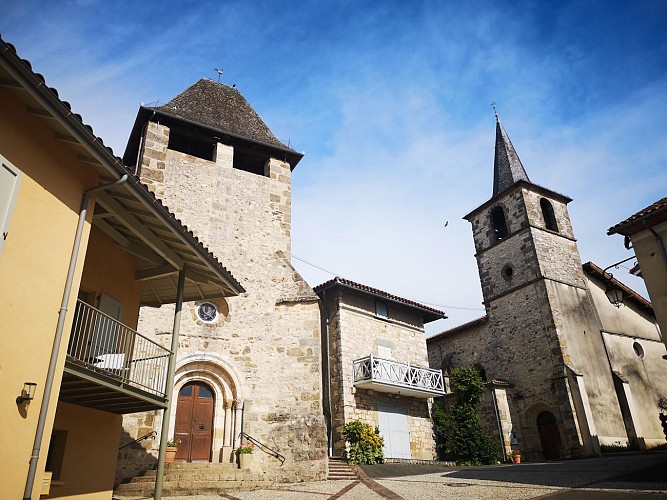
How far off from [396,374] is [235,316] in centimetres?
737

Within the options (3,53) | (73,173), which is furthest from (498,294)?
(3,53)

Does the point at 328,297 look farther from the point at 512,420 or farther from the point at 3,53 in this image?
the point at 3,53

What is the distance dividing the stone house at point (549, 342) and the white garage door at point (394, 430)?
13.9 feet

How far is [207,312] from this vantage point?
46.5 ft

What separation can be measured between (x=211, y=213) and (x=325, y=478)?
28.3 feet

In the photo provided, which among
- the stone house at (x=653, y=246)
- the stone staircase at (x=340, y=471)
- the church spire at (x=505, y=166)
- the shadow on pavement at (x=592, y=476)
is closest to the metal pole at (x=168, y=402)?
the stone staircase at (x=340, y=471)

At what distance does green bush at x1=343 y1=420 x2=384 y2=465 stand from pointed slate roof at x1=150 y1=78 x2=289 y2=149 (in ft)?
34.6

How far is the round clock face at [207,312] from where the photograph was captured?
14.0 metres

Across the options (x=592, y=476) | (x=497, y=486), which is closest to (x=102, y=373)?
(x=497, y=486)

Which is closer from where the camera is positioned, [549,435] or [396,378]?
[396,378]

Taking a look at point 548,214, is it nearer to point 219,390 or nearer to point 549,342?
point 549,342

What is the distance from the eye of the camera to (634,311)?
2442 centimetres

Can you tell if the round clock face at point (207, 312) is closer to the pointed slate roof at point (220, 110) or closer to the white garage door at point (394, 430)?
the pointed slate roof at point (220, 110)

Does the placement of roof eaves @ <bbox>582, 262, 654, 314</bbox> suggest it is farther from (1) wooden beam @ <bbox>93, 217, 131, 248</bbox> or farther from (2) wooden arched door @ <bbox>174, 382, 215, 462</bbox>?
(1) wooden beam @ <bbox>93, 217, 131, 248</bbox>
